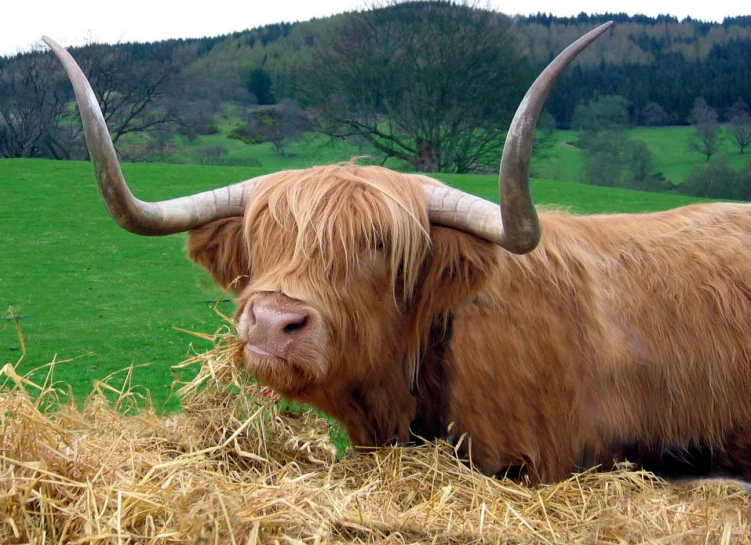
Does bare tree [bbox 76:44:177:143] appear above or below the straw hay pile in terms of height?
above

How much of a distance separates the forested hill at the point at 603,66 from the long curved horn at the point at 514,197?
22.7 meters

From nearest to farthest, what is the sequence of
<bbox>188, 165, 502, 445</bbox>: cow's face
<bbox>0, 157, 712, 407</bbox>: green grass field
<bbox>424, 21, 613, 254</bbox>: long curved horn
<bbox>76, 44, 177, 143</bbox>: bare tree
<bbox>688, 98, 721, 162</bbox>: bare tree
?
<bbox>424, 21, 613, 254</bbox>: long curved horn, <bbox>188, 165, 502, 445</bbox>: cow's face, <bbox>0, 157, 712, 407</bbox>: green grass field, <bbox>688, 98, 721, 162</bbox>: bare tree, <bbox>76, 44, 177, 143</bbox>: bare tree

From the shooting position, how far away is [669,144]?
3228 cm

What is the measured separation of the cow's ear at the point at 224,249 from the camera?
3707mm

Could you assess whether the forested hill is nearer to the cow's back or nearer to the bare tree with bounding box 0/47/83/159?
the bare tree with bounding box 0/47/83/159

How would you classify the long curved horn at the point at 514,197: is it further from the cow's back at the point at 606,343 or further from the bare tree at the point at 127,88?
the bare tree at the point at 127,88

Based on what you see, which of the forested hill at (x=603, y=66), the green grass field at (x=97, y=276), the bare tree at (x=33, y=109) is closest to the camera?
the green grass field at (x=97, y=276)

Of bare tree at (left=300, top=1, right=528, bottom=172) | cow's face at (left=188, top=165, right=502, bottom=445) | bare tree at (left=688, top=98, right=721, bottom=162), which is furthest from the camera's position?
bare tree at (left=300, top=1, right=528, bottom=172)

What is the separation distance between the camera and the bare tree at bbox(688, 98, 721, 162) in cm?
2927

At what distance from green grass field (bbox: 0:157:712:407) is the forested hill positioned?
4423 millimetres

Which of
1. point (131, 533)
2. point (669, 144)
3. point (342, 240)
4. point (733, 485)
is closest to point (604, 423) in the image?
point (733, 485)

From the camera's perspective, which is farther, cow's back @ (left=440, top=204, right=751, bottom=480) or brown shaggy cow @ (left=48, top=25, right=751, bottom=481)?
cow's back @ (left=440, top=204, right=751, bottom=480)

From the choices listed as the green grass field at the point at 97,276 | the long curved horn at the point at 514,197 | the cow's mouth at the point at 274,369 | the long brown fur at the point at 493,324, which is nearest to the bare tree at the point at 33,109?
the green grass field at the point at 97,276

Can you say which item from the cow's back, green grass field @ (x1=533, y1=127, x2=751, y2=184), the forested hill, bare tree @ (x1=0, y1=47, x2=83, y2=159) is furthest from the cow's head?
bare tree @ (x1=0, y1=47, x2=83, y2=159)
